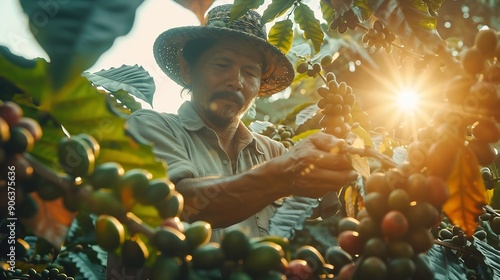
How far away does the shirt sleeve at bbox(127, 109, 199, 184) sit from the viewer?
1905 mm

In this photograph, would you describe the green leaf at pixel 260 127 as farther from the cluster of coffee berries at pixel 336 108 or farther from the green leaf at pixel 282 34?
the cluster of coffee berries at pixel 336 108

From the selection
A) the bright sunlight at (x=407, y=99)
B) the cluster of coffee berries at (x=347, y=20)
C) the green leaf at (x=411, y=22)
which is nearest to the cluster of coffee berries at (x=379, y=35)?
the cluster of coffee berries at (x=347, y=20)

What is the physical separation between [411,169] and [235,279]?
39 centimetres

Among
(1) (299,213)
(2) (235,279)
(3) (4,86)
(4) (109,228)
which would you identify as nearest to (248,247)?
(2) (235,279)

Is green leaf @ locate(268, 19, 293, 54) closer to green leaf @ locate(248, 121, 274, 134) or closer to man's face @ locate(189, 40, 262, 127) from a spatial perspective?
man's face @ locate(189, 40, 262, 127)

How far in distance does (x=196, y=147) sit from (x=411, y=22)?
1.30 metres

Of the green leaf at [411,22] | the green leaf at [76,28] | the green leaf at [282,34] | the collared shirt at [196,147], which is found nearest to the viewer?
the green leaf at [76,28]

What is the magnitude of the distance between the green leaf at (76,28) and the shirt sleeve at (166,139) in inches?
49.0

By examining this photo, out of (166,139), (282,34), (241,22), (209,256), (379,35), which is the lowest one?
(209,256)

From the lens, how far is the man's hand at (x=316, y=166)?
1.55 meters

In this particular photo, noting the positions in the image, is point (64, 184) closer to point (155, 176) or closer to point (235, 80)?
point (155, 176)


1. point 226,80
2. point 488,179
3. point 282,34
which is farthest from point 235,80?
point 488,179

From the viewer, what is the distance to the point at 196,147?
2.33 metres

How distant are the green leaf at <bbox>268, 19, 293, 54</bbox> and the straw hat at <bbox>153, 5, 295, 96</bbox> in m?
0.18
